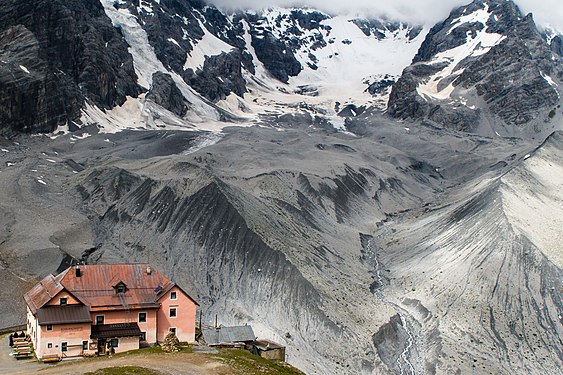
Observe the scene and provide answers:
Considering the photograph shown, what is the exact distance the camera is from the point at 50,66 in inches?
6471

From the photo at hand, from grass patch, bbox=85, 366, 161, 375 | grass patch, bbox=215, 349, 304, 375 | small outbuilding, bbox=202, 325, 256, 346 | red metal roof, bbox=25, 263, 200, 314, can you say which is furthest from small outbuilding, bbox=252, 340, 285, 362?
grass patch, bbox=85, 366, 161, 375

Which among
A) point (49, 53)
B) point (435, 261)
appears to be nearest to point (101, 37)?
point (49, 53)

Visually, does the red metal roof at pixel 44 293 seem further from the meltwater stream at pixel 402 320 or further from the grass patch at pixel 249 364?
the meltwater stream at pixel 402 320

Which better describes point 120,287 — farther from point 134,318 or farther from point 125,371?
point 125,371

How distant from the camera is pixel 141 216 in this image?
82.9 m

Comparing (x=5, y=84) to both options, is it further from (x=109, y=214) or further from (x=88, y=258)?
(x=88, y=258)

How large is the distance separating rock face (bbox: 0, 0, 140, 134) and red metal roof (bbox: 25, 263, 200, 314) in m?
115

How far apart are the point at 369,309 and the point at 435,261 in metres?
14.2

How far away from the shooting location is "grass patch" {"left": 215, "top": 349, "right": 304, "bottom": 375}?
123 feet

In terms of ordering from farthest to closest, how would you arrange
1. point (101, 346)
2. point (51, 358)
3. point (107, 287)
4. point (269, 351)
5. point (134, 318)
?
point (269, 351), point (107, 287), point (134, 318), point (101, 346), point (51, 358)

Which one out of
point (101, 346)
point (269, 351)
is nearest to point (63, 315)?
point (101, 346)

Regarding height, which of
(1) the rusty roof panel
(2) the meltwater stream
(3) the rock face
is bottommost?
(2) the meltwater stream

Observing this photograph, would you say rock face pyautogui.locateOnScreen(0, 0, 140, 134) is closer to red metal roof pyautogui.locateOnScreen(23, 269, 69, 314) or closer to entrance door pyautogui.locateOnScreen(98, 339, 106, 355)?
red metal roof pyautogui.locateOnScreen(23, 269, 69, 314)

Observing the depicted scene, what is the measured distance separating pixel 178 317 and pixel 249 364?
8.79 metres
